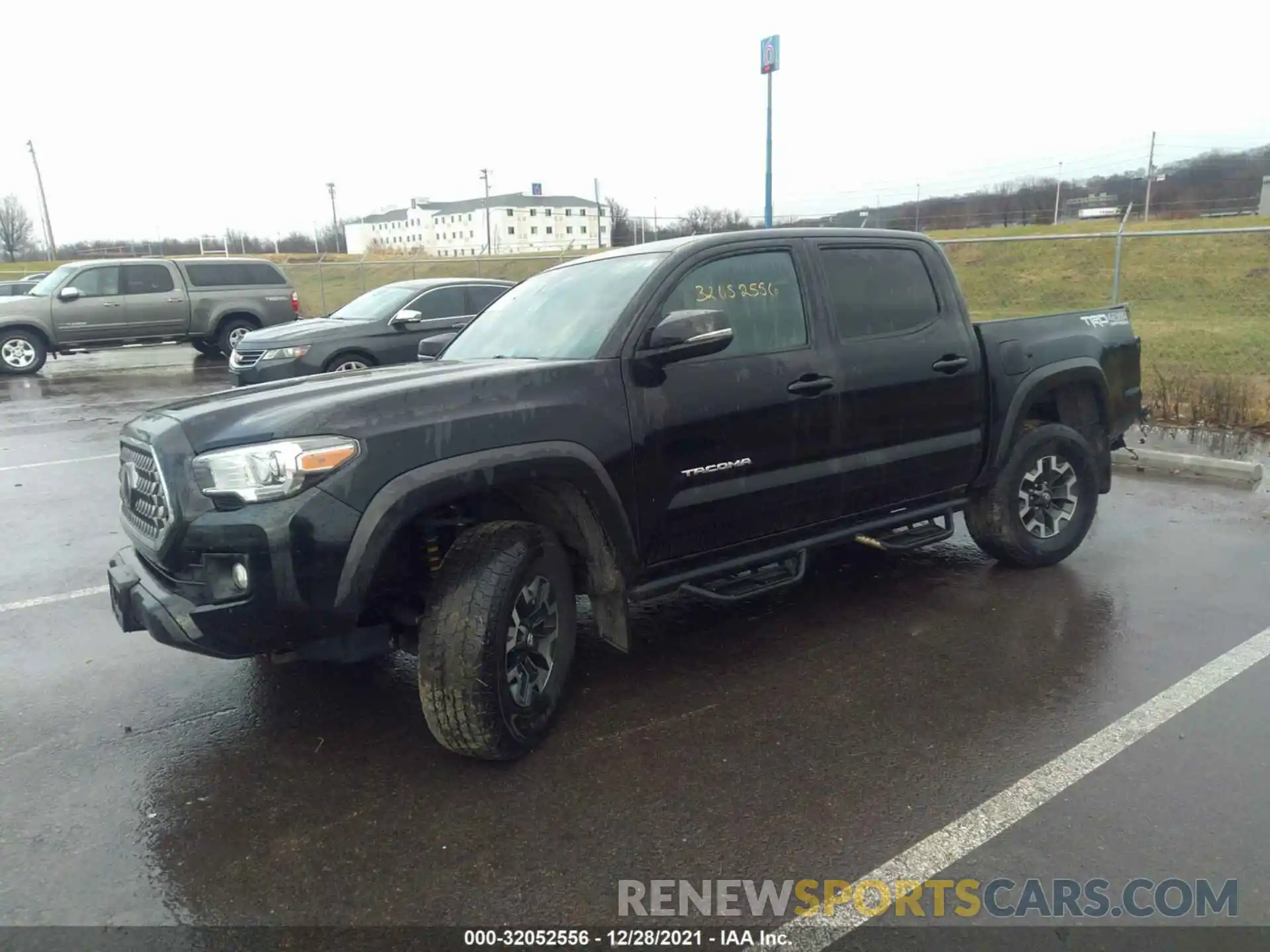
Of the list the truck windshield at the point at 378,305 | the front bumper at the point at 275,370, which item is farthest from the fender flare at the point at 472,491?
the truck windshield at the point at 378,305

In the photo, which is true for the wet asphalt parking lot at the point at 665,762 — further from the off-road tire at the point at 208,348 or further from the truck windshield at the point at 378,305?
the off-road tire at the point at 208,348

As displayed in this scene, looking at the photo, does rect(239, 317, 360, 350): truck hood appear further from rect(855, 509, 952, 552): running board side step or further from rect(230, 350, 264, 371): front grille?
rect(855, 509, 952, 552): running board side step

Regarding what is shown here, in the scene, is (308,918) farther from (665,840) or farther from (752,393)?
(752,393)

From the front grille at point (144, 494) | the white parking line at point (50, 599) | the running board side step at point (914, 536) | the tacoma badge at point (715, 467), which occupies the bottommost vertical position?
the white parking line at point (50, 599)

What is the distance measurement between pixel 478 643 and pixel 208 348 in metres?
17.8

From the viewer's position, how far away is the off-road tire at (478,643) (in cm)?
313

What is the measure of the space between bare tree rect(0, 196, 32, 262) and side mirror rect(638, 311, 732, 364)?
95.3 meters

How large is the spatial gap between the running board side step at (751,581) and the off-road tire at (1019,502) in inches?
58.2

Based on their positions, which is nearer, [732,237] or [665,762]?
[665,762]

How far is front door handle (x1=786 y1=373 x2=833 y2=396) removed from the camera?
4.13 metres

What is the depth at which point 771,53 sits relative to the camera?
17.9 metres

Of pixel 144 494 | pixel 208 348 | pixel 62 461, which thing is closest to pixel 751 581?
pixel 144 494

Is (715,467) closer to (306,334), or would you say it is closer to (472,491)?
(472,491)

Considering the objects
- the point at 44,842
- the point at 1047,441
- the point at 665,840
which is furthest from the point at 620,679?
the point at 1047,441
